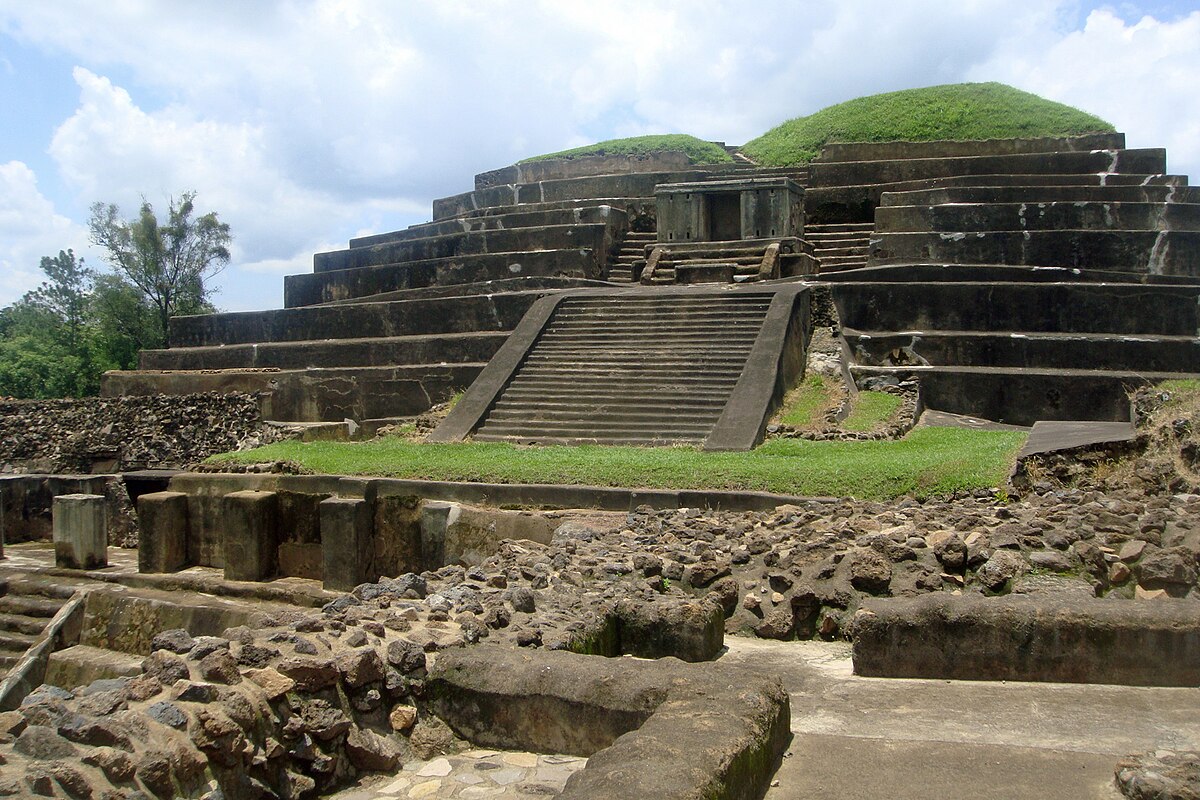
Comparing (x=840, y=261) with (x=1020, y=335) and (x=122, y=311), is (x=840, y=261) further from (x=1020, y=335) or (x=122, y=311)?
(x=122, y=311)

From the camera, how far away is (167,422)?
603 inches

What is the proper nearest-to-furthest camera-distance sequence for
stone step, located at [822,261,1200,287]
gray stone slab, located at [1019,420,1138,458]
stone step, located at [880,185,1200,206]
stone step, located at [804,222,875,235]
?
gray stone slab, located at [1019,420,1138,458], stone step, located at [822,261,1200,287], stone step, located at [880,185,1200,206], stone step, located at [804,222,875,235]

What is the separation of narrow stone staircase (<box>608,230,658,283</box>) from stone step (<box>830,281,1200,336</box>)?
187 inches

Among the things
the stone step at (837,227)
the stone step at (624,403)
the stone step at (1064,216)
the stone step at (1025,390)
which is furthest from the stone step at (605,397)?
the stone step at (837,227)

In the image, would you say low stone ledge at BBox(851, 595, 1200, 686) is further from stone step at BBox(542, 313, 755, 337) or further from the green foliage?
stone step at BBox(542, 313, 755, 337)

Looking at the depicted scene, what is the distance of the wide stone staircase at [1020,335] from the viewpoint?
40.0 feet

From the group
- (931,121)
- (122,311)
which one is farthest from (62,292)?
(931,121)

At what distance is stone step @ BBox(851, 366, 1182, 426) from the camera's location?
11.9m

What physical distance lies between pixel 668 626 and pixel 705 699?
147 cm

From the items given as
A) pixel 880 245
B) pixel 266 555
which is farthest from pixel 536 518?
pixel 880 245

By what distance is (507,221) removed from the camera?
20.1 m

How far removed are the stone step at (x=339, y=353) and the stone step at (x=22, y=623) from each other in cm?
583

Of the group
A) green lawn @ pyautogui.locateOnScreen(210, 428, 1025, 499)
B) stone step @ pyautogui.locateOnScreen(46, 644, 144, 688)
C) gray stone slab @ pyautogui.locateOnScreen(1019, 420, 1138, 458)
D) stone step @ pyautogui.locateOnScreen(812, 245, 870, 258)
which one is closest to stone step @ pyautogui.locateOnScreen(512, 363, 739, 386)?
green lawn @ pyautogui.locateOnScreen(210, 428, 1025, 499)

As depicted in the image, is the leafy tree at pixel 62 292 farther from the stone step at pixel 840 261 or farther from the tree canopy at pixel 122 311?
the stone step at pixel 840 261
